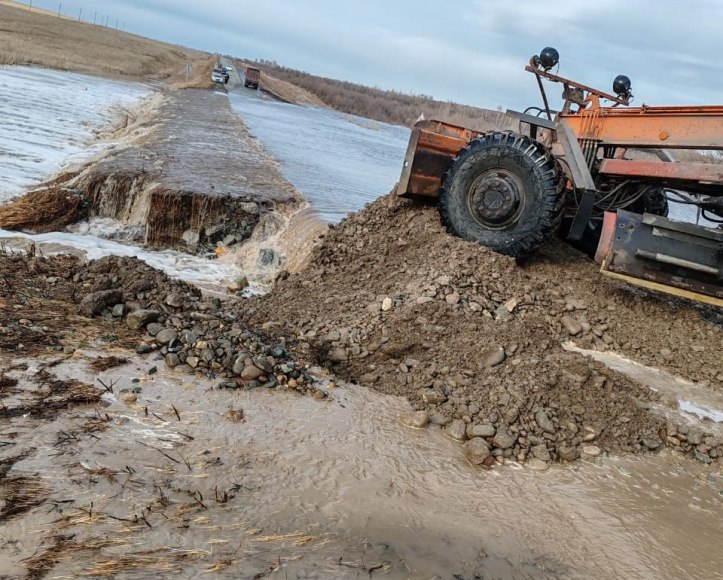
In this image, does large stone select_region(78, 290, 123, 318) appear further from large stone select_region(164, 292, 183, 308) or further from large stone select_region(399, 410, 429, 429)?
large stone select_region(399, 410, 429, 429)

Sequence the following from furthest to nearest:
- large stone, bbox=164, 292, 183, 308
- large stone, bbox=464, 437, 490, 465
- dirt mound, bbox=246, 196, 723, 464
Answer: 1. large stone, bbox=164, 292, 183, 308
2. dirt mound, bbox=246, 196, 723, 464
3. large stone, bbox=464, 437, 490, 465

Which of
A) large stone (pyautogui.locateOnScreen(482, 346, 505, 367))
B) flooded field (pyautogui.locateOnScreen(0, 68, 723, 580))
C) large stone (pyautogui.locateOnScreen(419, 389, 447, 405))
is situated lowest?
flooded field (pyautogui.locateOnScreen(0, 68, 723, 580))

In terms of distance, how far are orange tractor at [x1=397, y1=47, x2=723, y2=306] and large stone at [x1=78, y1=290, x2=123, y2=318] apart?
3496 millimetres

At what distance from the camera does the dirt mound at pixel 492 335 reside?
4.70 meters

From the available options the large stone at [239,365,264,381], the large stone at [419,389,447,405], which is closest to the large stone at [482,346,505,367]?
the large stone at [419,389,447,405]

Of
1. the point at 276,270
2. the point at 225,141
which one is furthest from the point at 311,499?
the point at 225,141

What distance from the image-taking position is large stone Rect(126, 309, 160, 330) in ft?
17.7

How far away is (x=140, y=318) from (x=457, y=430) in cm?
284

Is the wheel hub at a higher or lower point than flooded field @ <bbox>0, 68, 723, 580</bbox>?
higher

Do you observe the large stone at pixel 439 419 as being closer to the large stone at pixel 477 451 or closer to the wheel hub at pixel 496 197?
the large stone at pixel 477 451

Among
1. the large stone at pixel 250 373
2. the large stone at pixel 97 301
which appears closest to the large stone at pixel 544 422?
the large stone at pixel 250 373

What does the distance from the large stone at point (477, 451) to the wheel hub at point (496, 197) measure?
9.41ft

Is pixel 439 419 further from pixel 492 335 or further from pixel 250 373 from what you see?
pixel 250 373

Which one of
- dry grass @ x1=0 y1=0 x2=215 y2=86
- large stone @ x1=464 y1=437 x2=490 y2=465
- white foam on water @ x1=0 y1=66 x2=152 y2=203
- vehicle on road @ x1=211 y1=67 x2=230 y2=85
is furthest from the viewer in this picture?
vehicle on road @ x1=211 y1=67 x2=230 y2=85
